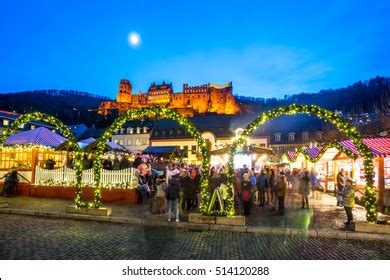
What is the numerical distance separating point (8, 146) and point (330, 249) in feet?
65.0

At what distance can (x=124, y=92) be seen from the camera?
132 m

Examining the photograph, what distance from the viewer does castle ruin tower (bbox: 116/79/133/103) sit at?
131 metres

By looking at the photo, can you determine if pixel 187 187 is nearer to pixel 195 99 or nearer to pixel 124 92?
pixel 195 99

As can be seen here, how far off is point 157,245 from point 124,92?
12745cm

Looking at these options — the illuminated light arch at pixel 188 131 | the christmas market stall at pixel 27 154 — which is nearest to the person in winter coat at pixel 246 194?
the illuminated light arch at pixel 188 131

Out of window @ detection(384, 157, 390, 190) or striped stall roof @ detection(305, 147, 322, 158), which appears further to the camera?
striped stall roof @ detection(305, 147, 322, 158)

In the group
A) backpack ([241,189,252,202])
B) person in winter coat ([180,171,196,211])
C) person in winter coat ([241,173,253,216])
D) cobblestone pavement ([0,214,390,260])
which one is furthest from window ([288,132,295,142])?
cobblestone pavement ([0,214,390,260])

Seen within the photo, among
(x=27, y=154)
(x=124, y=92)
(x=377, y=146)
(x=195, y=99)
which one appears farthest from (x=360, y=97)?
(x=124, y=92)

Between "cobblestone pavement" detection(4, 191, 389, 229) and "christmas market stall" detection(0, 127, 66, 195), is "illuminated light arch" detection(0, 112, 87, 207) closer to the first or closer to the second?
"cobblestone pavement" detection(4, 191, 389, 229)

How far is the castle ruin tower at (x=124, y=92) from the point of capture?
5148 inches

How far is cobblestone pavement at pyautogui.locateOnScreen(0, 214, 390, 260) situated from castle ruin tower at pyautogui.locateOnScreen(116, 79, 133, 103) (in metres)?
123

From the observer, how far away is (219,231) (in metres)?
11.0

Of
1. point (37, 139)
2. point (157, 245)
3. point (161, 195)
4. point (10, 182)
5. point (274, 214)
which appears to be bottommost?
point (157, 245)

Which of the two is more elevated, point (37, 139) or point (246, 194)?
point (37, 139)
